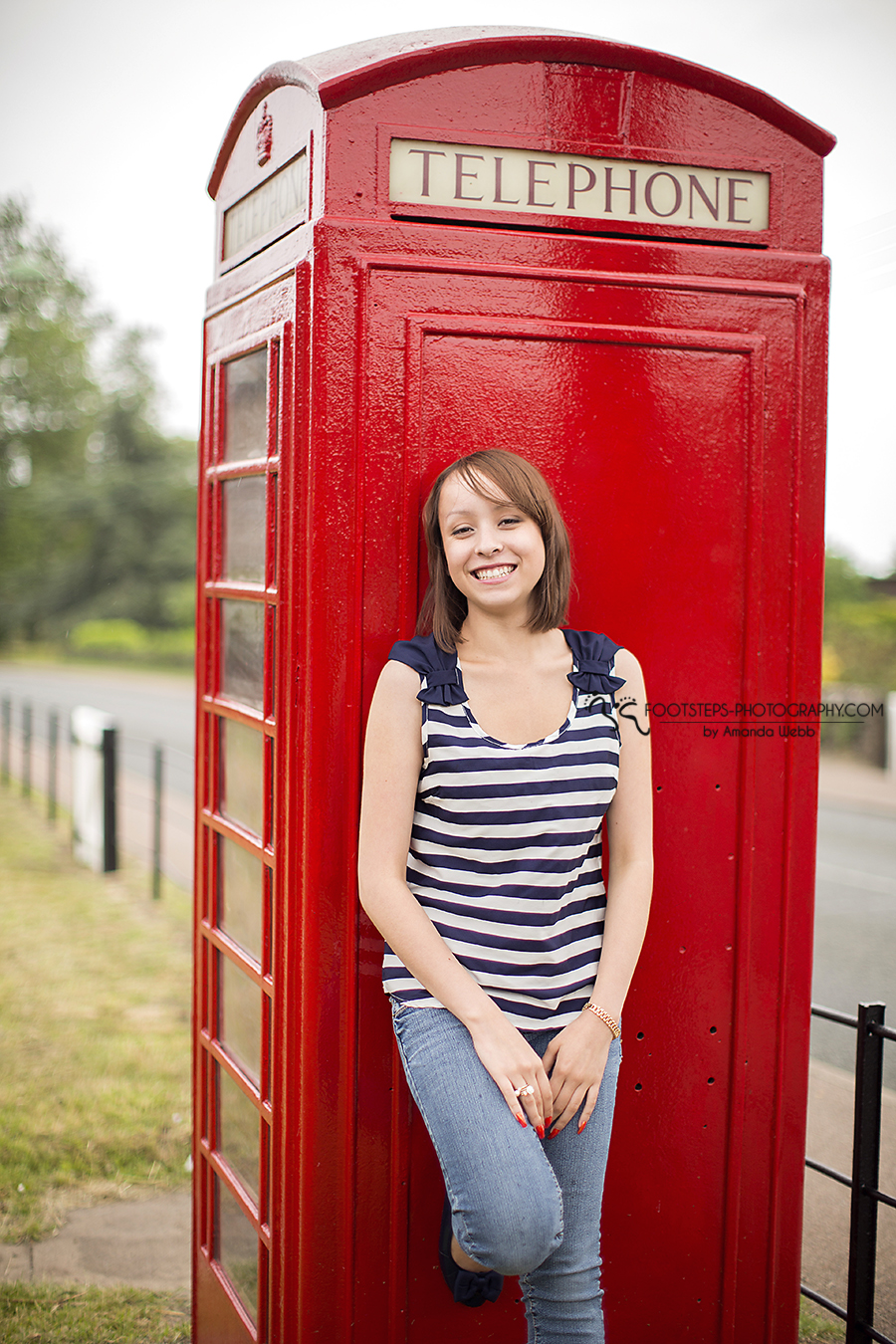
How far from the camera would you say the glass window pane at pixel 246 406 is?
2434mm

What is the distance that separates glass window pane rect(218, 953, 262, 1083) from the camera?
2535 millimetres

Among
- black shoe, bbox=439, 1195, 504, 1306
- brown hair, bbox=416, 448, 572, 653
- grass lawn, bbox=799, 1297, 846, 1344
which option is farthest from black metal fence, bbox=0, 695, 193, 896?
brown hair, bbox=416, 448, 572, 653

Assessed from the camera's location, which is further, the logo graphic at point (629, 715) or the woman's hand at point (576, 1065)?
the logo graphic at point (629, 715)

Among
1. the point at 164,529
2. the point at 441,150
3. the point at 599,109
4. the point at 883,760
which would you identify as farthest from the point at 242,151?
the point at 164,529

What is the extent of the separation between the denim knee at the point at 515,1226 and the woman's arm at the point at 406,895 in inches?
4.5

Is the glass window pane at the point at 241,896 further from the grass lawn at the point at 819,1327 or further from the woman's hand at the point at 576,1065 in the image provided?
the grass lawn at the point at 819,1327

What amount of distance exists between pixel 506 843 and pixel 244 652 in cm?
95

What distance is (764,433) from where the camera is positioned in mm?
2357

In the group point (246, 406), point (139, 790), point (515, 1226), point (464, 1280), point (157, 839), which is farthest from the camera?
point (139, 790)

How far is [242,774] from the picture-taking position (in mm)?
2621

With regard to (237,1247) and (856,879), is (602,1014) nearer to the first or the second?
(237,1247)

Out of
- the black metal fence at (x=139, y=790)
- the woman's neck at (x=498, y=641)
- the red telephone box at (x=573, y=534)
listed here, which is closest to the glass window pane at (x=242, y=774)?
the red telephone box at (x=573, y=534)

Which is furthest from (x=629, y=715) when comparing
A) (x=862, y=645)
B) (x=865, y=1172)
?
(x=862, y=645)

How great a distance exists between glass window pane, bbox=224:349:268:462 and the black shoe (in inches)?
66.3
